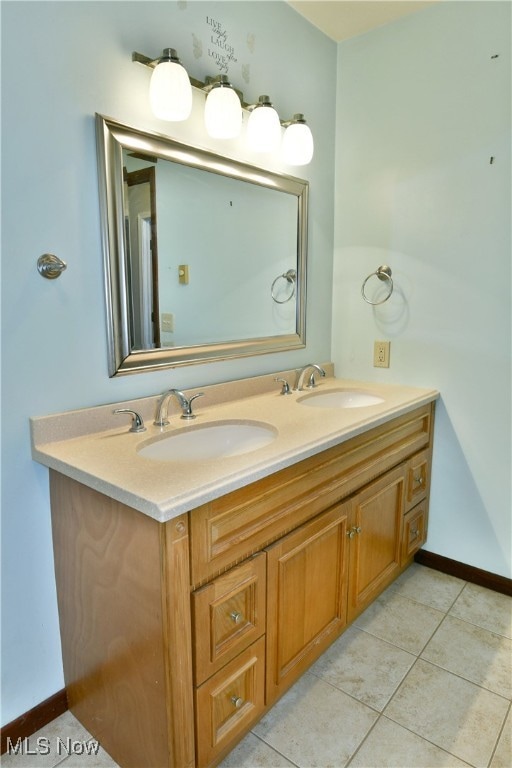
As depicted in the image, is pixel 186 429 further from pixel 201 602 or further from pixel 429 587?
pixel 429 587

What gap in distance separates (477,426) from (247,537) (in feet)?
3.96

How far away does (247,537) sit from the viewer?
1.10 m

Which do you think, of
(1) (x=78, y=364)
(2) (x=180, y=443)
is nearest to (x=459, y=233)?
(2) (x=180, y=443)

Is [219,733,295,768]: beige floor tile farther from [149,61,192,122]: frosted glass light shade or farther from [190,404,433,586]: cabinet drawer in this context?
[149,61,192,122]: frosted glass light shade

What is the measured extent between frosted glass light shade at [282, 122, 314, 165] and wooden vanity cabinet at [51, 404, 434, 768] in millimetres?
1070

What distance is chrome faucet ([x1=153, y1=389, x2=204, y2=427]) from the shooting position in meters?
1.39

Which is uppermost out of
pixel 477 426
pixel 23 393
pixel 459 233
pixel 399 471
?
pixel 459 233

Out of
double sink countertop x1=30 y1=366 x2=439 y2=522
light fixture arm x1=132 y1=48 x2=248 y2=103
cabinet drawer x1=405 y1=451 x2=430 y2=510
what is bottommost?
cabinet drawer x1=405 y1=451 x2=430 y2=510

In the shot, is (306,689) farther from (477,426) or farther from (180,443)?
(477,426)

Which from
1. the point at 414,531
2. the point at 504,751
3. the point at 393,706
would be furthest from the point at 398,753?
the point at 414,531

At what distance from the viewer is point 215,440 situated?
1.46 m

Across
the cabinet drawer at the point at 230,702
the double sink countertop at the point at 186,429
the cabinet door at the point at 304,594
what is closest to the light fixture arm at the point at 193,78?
the double sink countertop at the point at 186,429

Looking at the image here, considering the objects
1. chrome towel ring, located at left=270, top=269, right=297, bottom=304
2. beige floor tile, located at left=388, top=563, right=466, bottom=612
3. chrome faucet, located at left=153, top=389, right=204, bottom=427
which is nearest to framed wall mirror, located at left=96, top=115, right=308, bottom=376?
chrome towel ring, located at left=270, top=269, right=297, bottom=304

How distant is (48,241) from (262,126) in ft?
2.87
